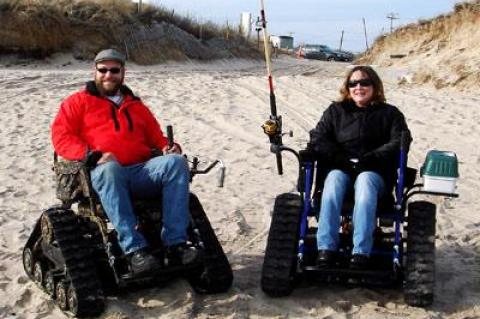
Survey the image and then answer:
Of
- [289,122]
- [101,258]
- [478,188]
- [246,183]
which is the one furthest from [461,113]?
[101,258]

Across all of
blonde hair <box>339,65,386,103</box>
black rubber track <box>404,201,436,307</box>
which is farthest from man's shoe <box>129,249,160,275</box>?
blonde hair <box>339,65,386,103</box>

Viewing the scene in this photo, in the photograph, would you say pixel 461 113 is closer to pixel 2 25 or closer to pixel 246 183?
pixel 246 183

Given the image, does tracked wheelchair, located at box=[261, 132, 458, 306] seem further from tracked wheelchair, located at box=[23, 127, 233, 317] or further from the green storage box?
tracked wheelchair, located at box=[23, 127, 233, 317]

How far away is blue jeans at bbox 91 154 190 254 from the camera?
12.8 feet

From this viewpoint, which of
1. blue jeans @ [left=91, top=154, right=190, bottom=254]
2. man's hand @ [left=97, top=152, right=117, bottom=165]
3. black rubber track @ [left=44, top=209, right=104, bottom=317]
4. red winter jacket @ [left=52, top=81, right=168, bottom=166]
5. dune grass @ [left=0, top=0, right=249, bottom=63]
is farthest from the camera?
dune grass @ [left=0, top=0, right=249, bottom=63]

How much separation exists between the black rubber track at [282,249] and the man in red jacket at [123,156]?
50 centimetres

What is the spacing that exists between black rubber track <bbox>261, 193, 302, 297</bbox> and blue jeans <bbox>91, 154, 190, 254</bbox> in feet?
1.82

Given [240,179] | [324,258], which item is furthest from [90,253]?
[240,179]

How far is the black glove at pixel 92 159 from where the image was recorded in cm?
395

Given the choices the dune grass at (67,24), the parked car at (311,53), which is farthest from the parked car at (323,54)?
the dune grass at (67,24)

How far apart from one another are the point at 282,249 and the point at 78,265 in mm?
1229

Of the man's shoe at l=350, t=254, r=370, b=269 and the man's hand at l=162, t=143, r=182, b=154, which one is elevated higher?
the man's hand at l=162, t=143, r=182, b=154

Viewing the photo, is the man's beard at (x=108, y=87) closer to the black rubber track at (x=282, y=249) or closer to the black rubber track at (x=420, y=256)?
the black rubber track at (x=282, y=249)

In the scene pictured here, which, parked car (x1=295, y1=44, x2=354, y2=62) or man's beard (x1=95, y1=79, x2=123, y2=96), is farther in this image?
parked car (x1=295, y1=44, x2=354, y2=62)
